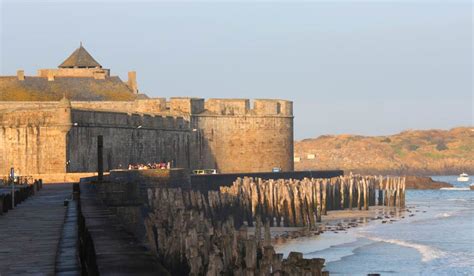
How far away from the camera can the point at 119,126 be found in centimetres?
6819

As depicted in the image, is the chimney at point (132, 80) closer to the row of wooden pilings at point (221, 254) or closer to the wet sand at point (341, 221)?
the wet sand at point (341, 221)

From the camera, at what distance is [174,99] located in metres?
84.9

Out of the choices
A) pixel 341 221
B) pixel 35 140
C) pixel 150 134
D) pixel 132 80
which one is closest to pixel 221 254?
pixel 341 221

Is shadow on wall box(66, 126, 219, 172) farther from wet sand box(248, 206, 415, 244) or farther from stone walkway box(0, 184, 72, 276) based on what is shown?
stone walkway box(0, 184, 72, 276)

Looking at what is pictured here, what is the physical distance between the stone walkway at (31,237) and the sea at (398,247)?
8846mm

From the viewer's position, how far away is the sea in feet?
110

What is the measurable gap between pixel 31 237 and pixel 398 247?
22773 mm

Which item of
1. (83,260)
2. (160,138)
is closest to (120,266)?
(83,260)

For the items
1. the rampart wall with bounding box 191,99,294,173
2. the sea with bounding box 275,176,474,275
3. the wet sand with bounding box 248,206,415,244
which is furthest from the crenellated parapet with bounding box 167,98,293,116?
the sea with bounding box 275,176,474,275

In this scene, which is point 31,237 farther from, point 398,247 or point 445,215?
point 445,215

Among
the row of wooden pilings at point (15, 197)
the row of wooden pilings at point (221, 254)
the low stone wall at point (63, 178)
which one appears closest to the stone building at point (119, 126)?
the low stone wall at point (63, 178)

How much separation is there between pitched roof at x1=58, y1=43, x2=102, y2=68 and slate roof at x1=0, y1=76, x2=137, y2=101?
6986mm

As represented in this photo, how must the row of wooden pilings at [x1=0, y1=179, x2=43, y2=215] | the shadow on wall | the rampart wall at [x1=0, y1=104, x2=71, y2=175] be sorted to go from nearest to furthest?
the row of wooden pilings at [x1=0, y1=179, x2=43, y2=215]
the rampart wall at [x1=0, y1=104, x2=71, y2=175]
the shadow on wall

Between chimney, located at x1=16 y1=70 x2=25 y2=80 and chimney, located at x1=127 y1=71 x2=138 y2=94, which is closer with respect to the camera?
chimney, located at x1=16 y1=70 x2=25 y2=80
